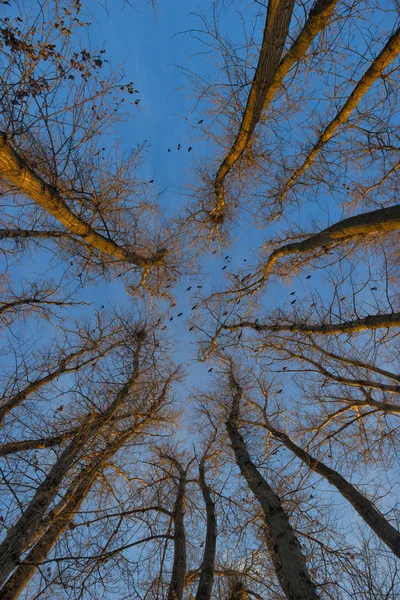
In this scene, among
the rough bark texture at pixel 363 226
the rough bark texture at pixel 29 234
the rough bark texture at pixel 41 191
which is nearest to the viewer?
the rough bark texture at pixel 41 191

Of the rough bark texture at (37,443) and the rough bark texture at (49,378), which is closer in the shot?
the rough bark texture at (37,443)

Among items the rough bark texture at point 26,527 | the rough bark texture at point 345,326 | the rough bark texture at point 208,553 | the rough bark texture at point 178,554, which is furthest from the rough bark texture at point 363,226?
the rough bark texture at point 178,554

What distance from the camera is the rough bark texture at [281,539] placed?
336 cm

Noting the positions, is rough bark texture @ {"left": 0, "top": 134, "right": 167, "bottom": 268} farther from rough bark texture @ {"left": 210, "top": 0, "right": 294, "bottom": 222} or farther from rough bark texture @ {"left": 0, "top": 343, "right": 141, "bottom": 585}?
rough bark texture @ {"left": 0, "top": 343, "right": 141, "bottom": 585}

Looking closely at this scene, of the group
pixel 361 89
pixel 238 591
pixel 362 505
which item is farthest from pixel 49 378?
pixel 361 89

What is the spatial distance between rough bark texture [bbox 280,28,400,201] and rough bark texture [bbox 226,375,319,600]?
5.11 m

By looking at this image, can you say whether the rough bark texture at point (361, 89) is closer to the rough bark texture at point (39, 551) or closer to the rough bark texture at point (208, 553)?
the rough bark texture at point (39, 551)

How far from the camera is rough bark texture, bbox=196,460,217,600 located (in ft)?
13.6

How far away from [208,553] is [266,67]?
21.6ft

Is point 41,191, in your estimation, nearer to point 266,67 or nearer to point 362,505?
point 266,67

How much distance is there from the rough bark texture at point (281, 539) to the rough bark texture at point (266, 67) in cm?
Answer: 515

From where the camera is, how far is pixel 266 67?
3.61m

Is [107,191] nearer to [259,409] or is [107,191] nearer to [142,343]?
[142,343]

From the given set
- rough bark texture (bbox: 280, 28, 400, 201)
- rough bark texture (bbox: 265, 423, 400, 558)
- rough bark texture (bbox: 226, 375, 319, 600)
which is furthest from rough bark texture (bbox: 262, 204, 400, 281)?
rough bark texture (bbox: 226, 375, 319, 600)
